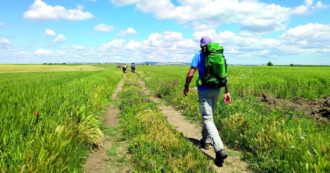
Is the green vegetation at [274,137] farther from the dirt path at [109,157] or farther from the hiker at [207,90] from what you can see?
the dirt path at [109,157]

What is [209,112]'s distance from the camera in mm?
7867

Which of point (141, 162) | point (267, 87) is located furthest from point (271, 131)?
point (267, 87)

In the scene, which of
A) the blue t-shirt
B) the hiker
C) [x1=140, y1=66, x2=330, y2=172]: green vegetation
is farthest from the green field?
the blue t-shirt

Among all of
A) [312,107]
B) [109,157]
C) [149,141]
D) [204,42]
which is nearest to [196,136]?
[149,141]

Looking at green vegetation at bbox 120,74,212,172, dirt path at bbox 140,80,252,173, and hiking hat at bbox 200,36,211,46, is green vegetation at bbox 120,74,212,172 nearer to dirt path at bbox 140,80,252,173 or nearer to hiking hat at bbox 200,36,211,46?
dirt path at bbox 140,80,252,173

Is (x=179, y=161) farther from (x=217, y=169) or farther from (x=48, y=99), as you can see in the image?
(x=48, y=99)

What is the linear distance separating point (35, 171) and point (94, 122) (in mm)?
4682

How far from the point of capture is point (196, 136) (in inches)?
402

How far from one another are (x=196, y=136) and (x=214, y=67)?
333 cm

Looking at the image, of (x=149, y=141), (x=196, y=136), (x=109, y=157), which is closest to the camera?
(x=109, y=157)

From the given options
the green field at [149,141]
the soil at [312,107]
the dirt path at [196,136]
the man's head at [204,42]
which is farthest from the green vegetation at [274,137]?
the man's head at [204,42]

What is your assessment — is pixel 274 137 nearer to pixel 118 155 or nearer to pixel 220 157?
pixel 220 157

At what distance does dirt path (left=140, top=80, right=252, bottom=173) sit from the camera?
7210mm

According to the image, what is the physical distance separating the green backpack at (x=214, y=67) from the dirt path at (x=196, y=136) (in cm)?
175
